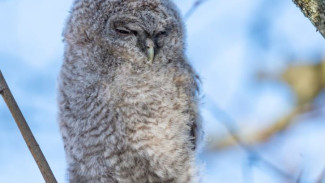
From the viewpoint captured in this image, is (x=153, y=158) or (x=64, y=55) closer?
(x=153, y=158)

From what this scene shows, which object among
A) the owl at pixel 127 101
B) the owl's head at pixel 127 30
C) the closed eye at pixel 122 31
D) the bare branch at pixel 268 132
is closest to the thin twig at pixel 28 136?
the owl at pixel 127 101

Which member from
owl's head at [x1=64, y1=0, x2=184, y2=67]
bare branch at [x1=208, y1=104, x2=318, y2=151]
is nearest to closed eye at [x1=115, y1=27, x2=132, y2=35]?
owl's head at [x1=64, y1=0, x2=184, y2=67]

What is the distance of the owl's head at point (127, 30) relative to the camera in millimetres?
3184

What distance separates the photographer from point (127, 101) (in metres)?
3.05

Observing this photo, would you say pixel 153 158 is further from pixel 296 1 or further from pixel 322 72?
pixel 322 72

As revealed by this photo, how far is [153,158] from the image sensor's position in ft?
9.94

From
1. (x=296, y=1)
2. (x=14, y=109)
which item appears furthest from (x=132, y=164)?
(x=296, y=1)

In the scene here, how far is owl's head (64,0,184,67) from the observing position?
3.18m

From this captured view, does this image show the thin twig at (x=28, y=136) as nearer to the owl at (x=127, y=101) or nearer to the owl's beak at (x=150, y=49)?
the owl at (x=127, y=101)

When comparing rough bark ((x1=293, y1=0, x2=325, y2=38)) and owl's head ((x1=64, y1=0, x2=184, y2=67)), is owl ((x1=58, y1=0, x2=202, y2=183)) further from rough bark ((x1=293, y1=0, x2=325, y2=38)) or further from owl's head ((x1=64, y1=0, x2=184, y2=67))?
rough bark ((x1=293, y1=0, x2=325, y2=38))

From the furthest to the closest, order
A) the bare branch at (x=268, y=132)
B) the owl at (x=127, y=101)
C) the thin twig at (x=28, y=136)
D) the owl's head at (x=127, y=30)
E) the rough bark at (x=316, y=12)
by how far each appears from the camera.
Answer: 1. the bare branch at (x=268, y=132)
2. the owl's head at (x=127, y=30)
3. the owl at (x=127, y=101)
4. the thin twig at (x=28, y=136)
5. the rough bark at (x=316, y=12)

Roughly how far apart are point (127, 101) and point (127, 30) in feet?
1.47

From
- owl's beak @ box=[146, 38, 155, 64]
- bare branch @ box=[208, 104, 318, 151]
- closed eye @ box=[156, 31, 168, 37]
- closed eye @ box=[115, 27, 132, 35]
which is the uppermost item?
closed eye @ box=[115, 27, 132, 35]

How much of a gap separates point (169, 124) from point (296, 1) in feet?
4.47
